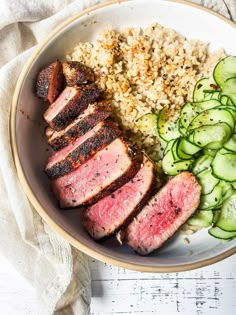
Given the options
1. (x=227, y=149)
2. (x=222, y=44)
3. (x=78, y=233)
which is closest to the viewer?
(x=227, y=149)

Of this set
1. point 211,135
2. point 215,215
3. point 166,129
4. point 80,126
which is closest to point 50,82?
point 80,126

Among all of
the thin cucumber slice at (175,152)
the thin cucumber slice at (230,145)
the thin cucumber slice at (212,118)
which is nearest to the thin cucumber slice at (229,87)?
the thin cucumber slice at (212,118)

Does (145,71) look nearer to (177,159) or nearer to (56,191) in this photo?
(177,159)

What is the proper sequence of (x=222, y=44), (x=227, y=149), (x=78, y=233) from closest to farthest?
(x=227, y=149)
(x=78, y=233)
(x=222, y=44)

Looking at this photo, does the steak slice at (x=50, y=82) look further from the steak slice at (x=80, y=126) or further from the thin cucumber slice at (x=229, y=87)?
the thin cucumber slice at (x=229, y=87)

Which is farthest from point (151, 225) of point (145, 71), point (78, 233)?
point (145, 71)

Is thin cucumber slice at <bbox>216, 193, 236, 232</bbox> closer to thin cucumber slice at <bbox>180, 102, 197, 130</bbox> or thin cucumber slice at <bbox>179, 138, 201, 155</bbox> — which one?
thin cucumber slice at <bbox>179, 138, 201, 155</bbox>
